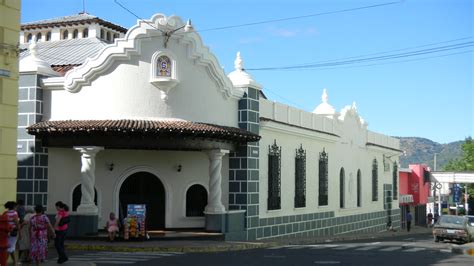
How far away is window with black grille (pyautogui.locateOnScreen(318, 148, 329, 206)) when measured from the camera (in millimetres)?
33312

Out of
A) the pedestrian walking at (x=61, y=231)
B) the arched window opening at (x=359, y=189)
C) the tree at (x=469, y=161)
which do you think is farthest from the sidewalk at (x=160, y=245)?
the tree at (x=469, y=161)

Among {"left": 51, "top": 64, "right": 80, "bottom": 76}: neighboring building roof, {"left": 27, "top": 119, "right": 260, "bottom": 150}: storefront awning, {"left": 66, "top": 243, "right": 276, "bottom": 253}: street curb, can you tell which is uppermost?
{"left": 51, "top": 64, "right": 80, "bottom": 76}: neighboring building roof

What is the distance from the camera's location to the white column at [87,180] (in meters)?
22.3

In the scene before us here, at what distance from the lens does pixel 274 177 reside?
28312mm

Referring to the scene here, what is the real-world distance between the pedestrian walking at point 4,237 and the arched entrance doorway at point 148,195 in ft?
33.7

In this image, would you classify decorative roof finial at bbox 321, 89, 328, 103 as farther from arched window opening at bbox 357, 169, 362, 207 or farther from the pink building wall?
the pink building wall

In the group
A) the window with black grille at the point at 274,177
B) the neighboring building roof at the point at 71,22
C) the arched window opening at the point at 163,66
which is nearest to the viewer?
the arched window opening at the point at 163,66

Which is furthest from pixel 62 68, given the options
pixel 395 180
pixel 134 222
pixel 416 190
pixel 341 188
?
pixel 416 190

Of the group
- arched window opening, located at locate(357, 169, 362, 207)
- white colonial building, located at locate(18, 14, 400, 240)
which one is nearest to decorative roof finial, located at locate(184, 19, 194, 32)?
white colonial building, located at locate(18, 14, 400, 240)

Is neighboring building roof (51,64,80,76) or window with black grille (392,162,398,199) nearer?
neighboring building roof (51,64,80,76)

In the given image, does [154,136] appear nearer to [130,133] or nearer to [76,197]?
[130,133]

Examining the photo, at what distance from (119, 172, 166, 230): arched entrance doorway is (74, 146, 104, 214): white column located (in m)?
1.60

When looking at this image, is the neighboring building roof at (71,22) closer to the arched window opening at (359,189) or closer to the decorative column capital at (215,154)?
the decorative column capital at (215,154)

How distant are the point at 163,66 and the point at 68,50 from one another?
957 cm
